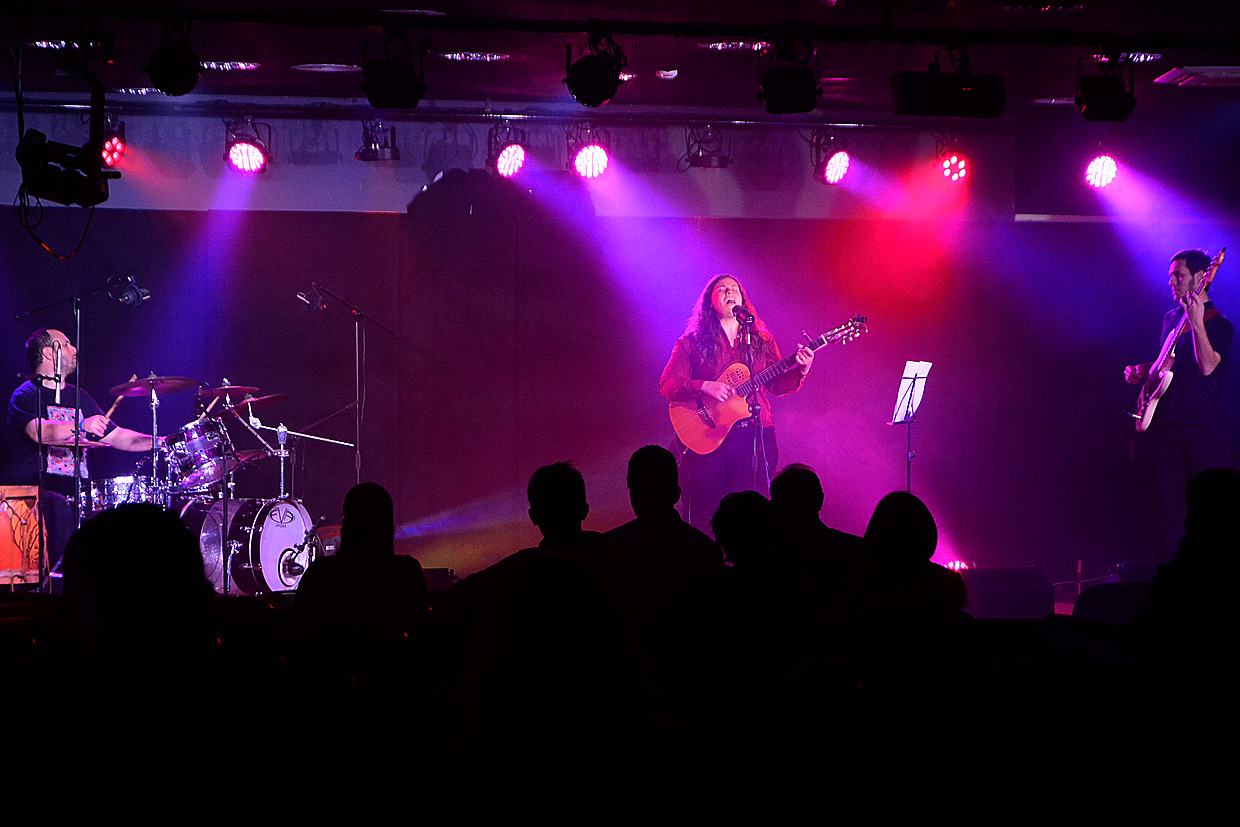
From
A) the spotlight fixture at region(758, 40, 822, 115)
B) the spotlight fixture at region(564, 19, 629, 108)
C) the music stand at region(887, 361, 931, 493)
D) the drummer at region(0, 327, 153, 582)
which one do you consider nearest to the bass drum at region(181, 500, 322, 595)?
the drummer at region(0, 327, 153, 582)

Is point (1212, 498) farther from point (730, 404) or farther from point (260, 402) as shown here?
point (260, 402)

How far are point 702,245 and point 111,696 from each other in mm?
6875

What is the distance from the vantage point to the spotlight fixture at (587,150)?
7.46m

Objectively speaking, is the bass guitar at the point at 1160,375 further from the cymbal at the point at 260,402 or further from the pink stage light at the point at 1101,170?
the cymbal at the point at 260,402

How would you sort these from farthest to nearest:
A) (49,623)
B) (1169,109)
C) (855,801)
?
1. (1169,109)
2. (49,623)
3. (855,801)

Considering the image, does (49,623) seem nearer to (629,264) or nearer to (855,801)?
(855,801)

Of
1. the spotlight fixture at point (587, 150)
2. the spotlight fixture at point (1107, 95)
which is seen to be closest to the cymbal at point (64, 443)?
the spotlight fixture at point (587, 150)

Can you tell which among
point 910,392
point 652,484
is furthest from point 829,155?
point 652,484

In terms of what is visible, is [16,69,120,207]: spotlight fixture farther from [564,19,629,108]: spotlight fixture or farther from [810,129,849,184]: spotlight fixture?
[810,129,849,184]: spotlight fixture

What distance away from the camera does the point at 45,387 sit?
6.74m

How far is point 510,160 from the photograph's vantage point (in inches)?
297

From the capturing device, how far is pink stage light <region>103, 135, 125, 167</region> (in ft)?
23.7

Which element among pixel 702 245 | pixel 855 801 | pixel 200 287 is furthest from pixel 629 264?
pixel 855 801

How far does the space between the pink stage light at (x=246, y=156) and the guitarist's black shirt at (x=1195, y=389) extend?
7.47 metres
